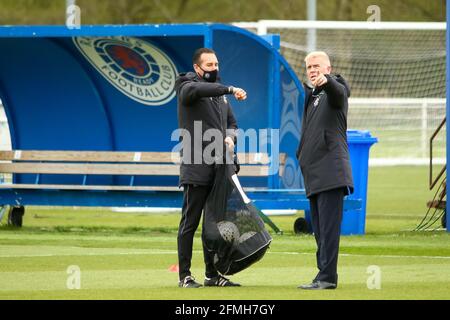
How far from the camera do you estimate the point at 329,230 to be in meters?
10.5

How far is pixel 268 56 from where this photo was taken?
17.2 m

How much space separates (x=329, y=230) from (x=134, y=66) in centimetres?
831

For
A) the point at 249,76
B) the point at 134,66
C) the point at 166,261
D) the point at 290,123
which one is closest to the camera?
the point at 166,261

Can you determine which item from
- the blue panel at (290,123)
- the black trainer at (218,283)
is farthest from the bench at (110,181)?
the black trainer at (218,283)

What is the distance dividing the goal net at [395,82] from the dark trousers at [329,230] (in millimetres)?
22378

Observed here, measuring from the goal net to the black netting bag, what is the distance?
2215 centimetres

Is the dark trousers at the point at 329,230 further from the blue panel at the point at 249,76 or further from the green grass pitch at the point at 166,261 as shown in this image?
the blue panel at the point at 249,76

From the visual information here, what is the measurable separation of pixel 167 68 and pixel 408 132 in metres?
20.2

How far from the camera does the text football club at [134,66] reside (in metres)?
17.9

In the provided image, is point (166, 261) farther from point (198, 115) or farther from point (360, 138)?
point (360, 138)

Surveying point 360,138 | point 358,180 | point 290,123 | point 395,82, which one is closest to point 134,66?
point 290,123

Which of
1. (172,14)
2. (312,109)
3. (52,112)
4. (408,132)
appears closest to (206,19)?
(172,14)
